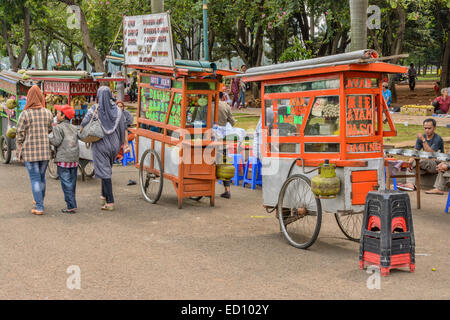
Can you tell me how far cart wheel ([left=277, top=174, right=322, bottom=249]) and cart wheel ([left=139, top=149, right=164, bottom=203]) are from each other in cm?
290

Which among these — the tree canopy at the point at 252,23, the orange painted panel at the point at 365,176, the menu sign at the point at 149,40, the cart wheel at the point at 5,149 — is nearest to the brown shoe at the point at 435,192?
the orange painted panel at the point at 365,176

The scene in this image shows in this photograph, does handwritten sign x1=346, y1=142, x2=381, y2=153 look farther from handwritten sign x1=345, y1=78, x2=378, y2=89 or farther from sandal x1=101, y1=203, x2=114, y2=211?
sandal x1=101, y1=203, x2=114, y2=211

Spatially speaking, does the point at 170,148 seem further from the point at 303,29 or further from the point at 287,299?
the point at 303,29

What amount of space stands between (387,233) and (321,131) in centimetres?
158

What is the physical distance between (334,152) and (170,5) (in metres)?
25.2

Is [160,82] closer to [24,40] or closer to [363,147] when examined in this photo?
[363,147]

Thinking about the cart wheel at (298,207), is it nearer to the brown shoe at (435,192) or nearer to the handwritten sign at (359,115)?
the handwritten sign at (359,115)

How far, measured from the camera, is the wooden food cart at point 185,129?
987 cm

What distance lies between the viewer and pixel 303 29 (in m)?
32.7

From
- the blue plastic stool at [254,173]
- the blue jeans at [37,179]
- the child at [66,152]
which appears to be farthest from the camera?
the blue plastic stool at [254,173]

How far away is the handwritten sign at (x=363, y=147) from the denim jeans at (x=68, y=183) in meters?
4.36

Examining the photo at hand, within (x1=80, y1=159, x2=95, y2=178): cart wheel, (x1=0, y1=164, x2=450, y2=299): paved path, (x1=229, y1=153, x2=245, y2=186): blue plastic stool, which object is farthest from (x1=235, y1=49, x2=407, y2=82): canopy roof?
(x1=80, y1=159, x2=95, y2=178): cart wheel
